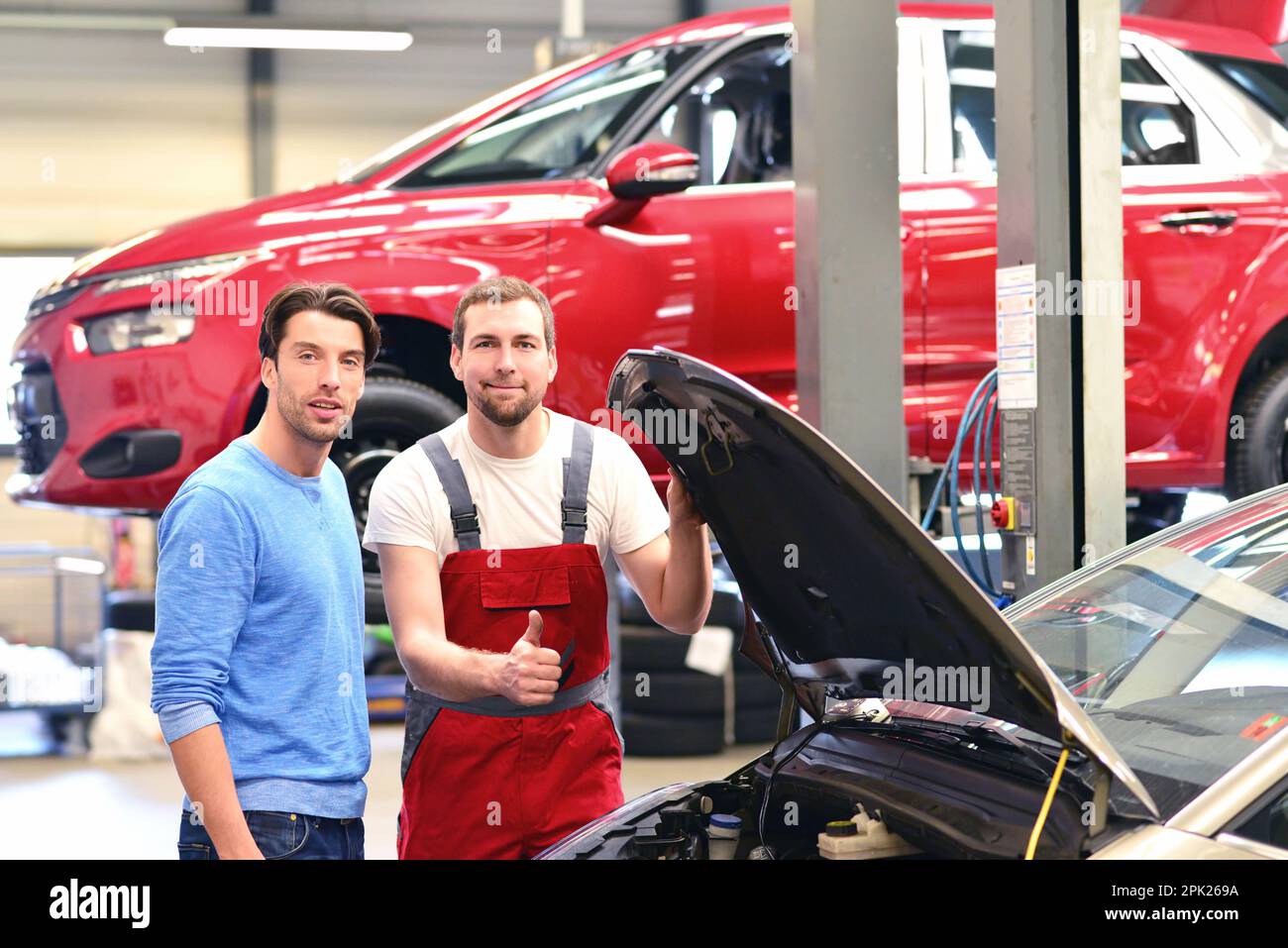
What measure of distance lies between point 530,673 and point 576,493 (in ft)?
1.19

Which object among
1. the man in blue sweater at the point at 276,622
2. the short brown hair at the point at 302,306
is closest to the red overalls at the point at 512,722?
the man in blue sweater at the point at 276,622

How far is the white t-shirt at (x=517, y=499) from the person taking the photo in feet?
6.56

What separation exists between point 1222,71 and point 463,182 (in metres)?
2.49

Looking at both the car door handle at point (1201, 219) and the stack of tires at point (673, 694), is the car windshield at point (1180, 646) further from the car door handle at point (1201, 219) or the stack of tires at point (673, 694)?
the stack of tires at point (673, 694)

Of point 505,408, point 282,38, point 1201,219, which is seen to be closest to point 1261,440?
point 1201,219

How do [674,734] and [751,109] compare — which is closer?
[751,109]

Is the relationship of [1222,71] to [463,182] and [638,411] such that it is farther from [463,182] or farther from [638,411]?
[638,411]

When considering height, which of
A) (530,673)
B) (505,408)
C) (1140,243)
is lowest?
(530,673)

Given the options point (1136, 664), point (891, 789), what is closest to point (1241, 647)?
point (1136, 664)

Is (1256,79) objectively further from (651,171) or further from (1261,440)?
(651,171)

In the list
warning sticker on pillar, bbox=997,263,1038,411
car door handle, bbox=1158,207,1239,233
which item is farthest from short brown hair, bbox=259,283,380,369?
car door handle, bbox=1158,207,1239,233

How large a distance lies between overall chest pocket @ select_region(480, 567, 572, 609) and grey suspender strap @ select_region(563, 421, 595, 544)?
7 cm

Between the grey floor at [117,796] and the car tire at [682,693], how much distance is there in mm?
244

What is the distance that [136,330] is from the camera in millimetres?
3793
